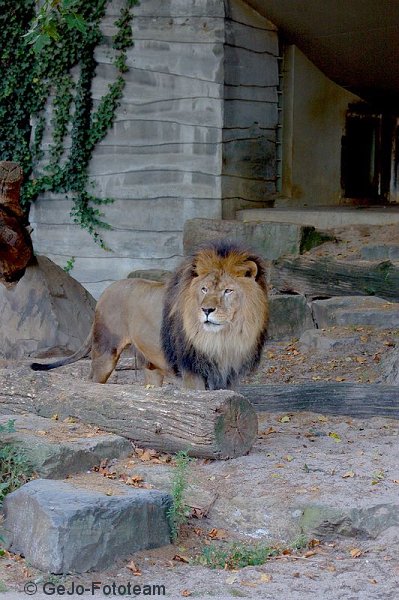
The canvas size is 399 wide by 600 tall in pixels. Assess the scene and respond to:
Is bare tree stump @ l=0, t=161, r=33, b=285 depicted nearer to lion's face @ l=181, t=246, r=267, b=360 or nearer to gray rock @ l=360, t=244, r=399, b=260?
lion's face @ l=181, t=246, r=267, b=360

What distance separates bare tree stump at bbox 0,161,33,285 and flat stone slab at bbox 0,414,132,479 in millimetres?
3326

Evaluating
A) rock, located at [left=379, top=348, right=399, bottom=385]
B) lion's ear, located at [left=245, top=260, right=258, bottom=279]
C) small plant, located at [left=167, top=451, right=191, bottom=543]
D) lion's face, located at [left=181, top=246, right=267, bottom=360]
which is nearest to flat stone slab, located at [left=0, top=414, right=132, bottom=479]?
small plant, located at [left=167, top=451, right=191, bottom=543]

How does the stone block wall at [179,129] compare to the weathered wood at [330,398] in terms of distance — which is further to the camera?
the stone block wall at [179,129]

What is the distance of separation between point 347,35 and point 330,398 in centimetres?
590

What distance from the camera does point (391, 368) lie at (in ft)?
24.3

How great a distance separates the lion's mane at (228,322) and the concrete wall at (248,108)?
5160mm

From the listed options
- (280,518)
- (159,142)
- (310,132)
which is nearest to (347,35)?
(310,132)

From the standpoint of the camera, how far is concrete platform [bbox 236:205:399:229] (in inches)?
418

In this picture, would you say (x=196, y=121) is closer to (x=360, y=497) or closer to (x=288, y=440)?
(x=288, y=440)

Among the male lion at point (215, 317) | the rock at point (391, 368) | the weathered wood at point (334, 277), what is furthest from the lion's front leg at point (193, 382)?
the weathered wood at point (334, 277)

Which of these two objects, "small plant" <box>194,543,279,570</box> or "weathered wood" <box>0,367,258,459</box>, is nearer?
"small plant" <box>194,543,279,570</box>

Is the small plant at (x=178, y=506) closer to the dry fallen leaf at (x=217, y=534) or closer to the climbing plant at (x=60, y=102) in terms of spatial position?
the dry fallen leaf at (x=217, y=534)

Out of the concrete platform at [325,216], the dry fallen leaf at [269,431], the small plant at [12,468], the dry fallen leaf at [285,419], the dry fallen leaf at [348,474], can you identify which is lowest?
the dry fallen leaf at [285,419]

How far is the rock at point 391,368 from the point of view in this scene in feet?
23.9
